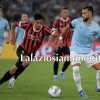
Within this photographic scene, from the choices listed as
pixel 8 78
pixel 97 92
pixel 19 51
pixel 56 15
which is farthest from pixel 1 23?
pixel 56 15

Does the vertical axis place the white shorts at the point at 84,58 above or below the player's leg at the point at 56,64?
above

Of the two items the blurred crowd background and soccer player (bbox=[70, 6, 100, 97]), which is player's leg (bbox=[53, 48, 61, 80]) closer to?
soccer player (bbox=[70, 6, 100, 97])

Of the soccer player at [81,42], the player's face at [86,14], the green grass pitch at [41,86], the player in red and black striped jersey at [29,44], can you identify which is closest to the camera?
the player's face at [86,14]

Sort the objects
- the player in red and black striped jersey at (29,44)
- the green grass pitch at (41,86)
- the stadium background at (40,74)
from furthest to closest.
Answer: the player in red and black striped jersey at (29,44)
the stadium background at (40,74)
the green grass pitch at (41,86)

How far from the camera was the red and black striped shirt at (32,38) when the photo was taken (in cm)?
1198

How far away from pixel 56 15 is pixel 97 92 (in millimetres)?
15880

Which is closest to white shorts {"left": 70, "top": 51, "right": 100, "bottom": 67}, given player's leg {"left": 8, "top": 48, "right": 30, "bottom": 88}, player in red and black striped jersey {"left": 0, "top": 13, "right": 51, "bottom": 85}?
player in red and black striped jersey {"left": 0, "top": 13, "right": 51, "bottom": 85}

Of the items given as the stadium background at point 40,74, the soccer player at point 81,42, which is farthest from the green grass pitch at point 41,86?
the soccer player at point 81,42

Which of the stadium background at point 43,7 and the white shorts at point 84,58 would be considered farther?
the stadium background at point 43,7

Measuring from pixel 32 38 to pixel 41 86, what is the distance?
Answer: 1.47 metres

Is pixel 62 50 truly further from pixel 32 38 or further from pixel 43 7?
pixel 43 7

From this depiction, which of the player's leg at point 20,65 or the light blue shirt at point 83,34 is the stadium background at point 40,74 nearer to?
the player's leg at point 20,65

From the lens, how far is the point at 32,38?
12.2 meters

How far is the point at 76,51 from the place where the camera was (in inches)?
420
